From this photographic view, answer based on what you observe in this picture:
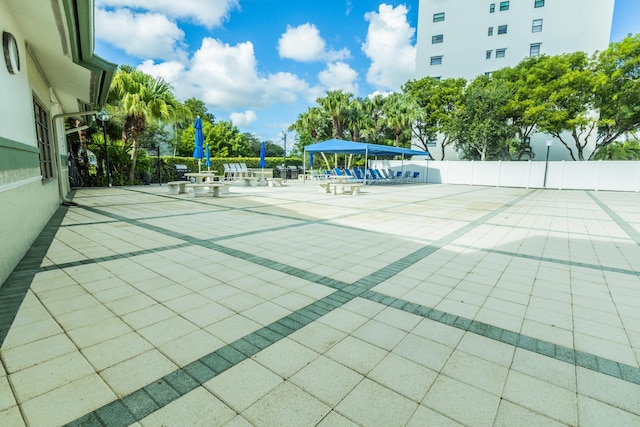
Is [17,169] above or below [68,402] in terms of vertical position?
above

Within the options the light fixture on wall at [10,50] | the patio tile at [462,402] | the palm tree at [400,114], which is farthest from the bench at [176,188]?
the palm tree at [400,114]

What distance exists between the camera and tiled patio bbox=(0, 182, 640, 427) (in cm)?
165

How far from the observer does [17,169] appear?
380cm

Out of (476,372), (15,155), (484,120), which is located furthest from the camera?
(484,120)

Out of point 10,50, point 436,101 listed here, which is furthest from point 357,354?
point 436,101

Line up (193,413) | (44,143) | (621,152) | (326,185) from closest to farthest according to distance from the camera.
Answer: (193,413)
(44,143)
(326,185)
(621,152)

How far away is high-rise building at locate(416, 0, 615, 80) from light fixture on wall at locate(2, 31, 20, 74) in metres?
36.2

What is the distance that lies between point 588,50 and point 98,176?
38.3 meters

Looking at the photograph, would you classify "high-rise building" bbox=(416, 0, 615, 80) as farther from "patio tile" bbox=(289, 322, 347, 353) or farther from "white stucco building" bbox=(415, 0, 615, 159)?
"patio tile" bbox=(289, 322, 347, 353)

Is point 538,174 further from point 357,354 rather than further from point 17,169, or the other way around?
point 17,169

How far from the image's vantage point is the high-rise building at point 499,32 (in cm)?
2814

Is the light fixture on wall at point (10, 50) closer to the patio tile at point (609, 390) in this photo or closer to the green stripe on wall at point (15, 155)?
the green stripe on wall at point (15, 155)

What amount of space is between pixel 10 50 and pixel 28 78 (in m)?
1.93

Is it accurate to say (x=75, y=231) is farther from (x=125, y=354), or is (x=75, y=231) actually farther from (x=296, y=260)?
(x=125, y=354)
